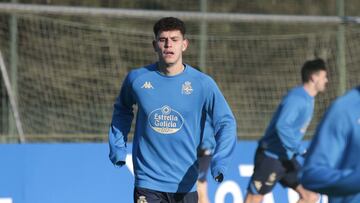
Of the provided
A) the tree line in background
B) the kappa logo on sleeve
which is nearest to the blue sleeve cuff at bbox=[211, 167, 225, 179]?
the kappa logo on sleeve

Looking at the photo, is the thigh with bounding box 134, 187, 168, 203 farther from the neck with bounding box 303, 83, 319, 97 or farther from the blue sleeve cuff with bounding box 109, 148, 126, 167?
the neck with bounding box 303, 83, 319, 97

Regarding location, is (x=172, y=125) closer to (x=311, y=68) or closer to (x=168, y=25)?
(x=168, y=25)

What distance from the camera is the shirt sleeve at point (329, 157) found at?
148 inches

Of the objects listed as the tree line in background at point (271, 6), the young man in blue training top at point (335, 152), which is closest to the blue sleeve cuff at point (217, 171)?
the young man in blue training top at point (335, 152)

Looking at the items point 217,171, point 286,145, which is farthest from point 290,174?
point 217,171

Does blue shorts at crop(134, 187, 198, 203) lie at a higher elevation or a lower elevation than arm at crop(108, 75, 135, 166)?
lower

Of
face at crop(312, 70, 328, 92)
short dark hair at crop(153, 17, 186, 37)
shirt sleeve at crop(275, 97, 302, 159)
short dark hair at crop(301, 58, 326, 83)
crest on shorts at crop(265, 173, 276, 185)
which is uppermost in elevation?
short dark hair at crop(153, 17, 186, 37)

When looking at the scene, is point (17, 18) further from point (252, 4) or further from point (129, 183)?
point (252, 4)

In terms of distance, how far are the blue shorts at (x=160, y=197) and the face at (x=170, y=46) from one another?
0.95m

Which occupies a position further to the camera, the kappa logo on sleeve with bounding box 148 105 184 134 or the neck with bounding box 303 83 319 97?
the neck with bounding box 303 83 319 97

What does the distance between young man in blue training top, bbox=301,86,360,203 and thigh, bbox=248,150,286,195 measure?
6.41 metres

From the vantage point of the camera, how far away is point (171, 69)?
22.3 feet

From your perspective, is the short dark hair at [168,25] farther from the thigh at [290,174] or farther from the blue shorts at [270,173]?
the thigh at [290,174]

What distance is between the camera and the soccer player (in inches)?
400
